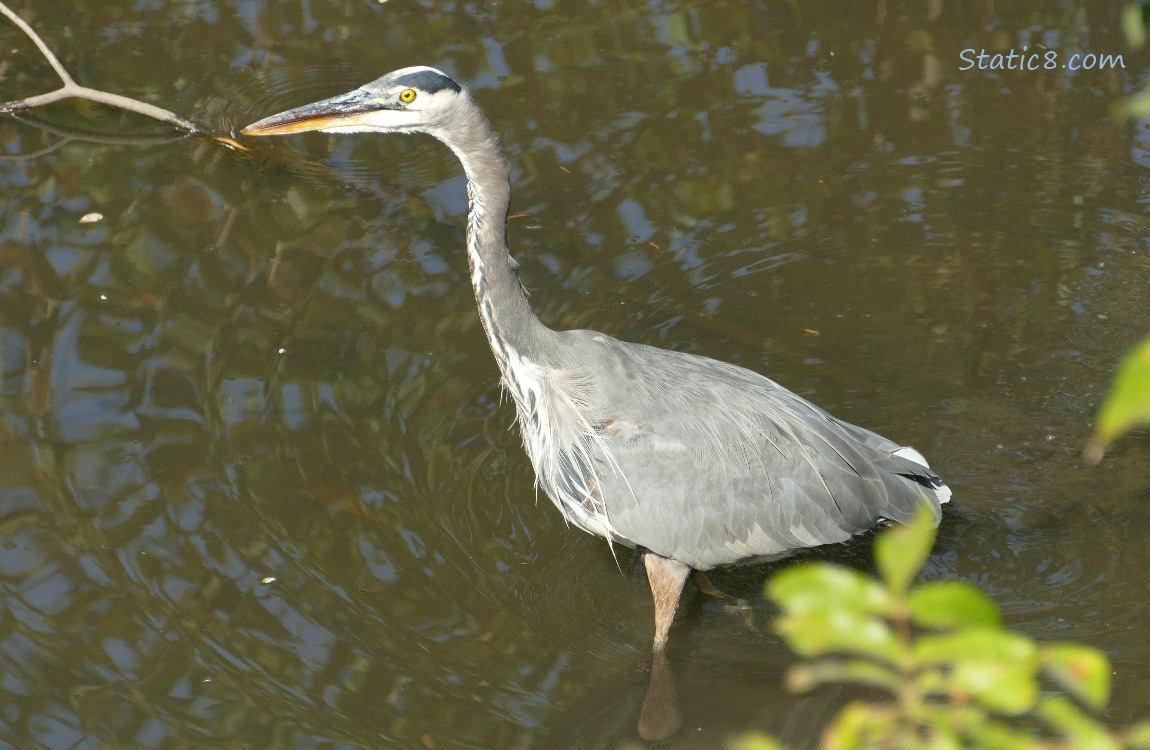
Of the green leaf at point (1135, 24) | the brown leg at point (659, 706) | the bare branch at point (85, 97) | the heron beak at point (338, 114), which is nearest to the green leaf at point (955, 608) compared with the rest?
the green leaf at point (1135, 24)

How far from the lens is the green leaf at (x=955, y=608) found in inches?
43.4

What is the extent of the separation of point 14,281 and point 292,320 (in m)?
1.61

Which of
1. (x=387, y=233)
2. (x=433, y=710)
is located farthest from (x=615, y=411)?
(x=387, y=233)

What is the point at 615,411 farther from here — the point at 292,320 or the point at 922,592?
the point at 922,592

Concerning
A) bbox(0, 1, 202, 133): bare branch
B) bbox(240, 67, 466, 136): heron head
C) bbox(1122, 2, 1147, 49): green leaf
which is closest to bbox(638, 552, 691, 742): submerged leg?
bbox(240, 67, 466, 136): heron head

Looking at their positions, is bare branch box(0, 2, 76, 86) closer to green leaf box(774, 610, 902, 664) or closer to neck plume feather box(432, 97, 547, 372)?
neck plume feather box(432, 97, 547, 372)

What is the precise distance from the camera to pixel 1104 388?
5875 mm

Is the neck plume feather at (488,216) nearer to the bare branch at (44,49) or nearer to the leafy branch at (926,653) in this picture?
the leafy branch at (926,653)

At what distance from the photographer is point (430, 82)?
15.1 feet

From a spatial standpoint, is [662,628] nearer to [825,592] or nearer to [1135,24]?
[825,592]

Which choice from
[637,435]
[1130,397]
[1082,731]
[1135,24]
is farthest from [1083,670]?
[637,435]

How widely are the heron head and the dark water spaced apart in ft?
5.05

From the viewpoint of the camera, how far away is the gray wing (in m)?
4.79

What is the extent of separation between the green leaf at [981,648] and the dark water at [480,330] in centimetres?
347
